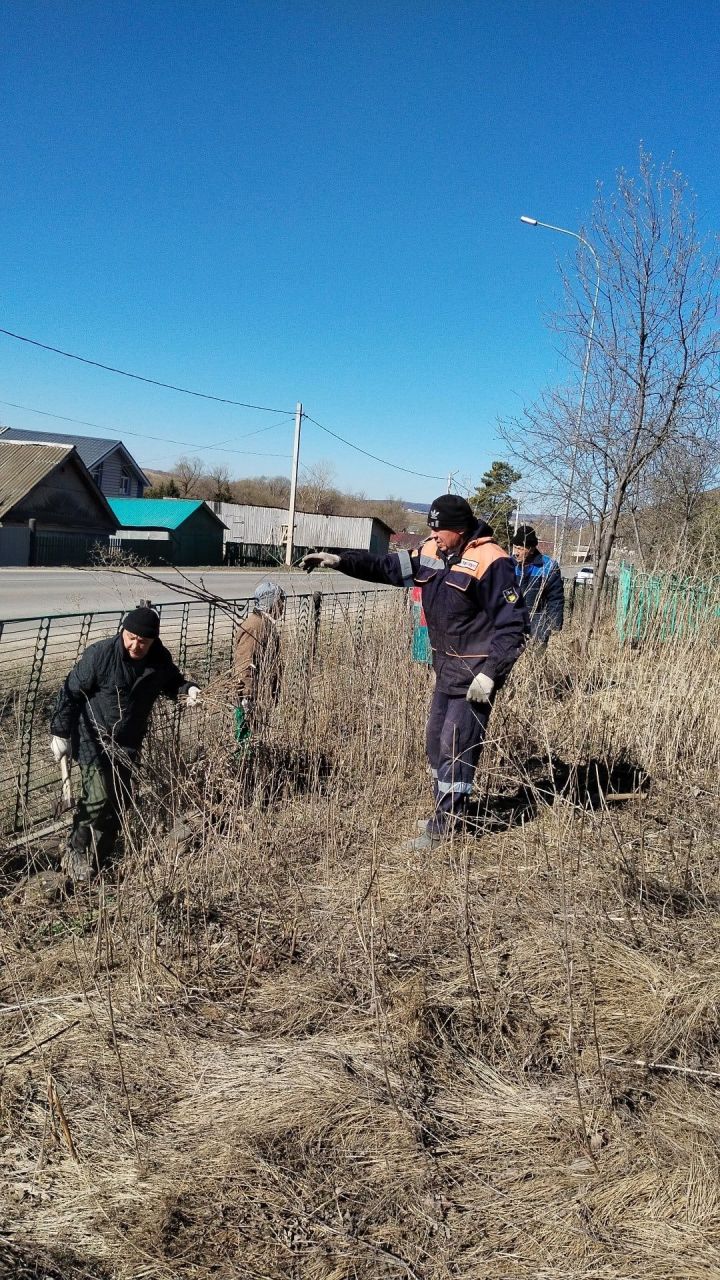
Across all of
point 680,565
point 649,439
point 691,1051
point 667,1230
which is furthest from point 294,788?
point 649,439

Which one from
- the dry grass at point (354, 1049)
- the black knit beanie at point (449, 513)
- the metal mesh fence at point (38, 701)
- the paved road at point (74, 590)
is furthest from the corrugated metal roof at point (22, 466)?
the dry grass at point (354, 1049)

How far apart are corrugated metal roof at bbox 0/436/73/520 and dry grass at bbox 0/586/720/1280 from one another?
24.7 meters

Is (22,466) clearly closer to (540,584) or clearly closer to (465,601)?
(540,584)

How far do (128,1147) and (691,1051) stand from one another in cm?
156

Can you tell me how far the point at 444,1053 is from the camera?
8.27ft

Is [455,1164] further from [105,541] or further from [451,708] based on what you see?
[105,541]

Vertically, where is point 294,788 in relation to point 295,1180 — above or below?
above

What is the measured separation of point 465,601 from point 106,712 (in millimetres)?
1820

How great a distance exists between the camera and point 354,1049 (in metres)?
2.54

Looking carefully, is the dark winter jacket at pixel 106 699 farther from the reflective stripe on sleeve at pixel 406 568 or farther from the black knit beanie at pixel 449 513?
the black knit beanie at pixel 449 513

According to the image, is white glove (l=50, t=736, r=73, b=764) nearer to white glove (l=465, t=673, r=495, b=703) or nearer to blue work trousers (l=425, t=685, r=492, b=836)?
blue work trousers (l=425, t=685, r=492, b=836)

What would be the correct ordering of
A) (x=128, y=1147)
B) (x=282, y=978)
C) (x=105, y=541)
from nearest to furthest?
(x=128, y=1147)
(x=282, y=978)
(x=105, y=541)

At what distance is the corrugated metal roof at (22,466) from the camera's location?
87.4ft

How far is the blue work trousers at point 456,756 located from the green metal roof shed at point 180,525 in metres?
29.6
